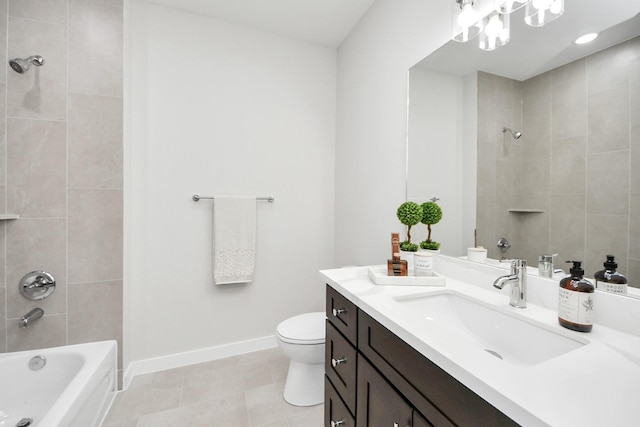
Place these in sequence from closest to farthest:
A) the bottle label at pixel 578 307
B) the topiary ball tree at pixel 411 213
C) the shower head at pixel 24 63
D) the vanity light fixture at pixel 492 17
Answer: the bottle label at pixel 578 307, the vanity light fixture at pixel 492 17, the topiary ball tree at pixel 411 213, the shower head at pixel 24 63

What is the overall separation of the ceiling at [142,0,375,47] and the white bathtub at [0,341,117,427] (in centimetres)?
225

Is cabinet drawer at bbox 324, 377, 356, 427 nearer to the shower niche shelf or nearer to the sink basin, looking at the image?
the sink basin

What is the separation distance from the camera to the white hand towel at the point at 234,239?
2072mm

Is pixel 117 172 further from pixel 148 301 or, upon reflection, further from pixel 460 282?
pixel 460 282

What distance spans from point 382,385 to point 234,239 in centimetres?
155

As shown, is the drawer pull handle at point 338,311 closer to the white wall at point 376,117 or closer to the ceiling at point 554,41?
the white wall at point 376,117

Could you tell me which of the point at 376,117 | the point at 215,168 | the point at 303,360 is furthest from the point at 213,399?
the point at 376,117

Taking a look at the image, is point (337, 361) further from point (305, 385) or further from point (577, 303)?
point (577, 303)

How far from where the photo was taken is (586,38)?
0.88 meters

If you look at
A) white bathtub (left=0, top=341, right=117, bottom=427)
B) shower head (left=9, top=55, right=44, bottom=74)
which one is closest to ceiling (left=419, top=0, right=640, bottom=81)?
shower head (left=9, top=55, right=44, bottom=74)

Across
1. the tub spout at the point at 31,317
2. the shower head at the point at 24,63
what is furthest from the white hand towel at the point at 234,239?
the shower head at the point at 24,63

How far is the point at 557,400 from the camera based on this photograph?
1.54 feet

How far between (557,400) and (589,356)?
0.26 metres

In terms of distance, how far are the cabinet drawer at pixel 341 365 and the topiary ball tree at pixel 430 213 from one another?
684 mm
